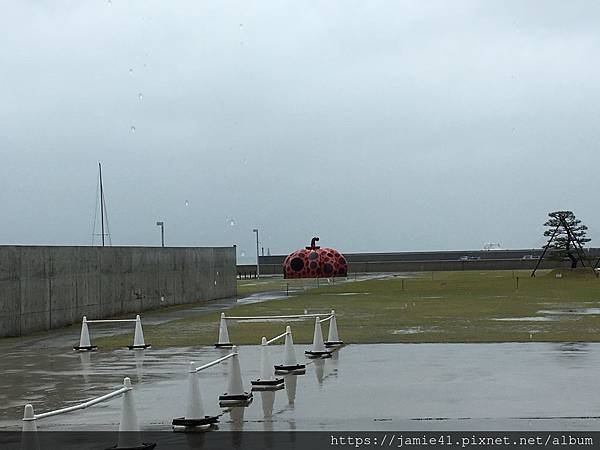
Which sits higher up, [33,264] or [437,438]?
[33,264]

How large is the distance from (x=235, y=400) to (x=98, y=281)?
2162cm

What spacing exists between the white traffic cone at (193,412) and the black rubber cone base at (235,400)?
4.58 ft

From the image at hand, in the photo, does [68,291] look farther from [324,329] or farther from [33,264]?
[324,329]

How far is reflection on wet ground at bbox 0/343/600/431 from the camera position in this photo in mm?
11922

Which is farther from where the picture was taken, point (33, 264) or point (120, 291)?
point (120, 291)

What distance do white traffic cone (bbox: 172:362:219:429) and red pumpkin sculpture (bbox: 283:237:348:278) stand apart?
62.7 metres

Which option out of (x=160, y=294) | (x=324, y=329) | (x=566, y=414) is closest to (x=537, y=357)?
(x=566, y=414)

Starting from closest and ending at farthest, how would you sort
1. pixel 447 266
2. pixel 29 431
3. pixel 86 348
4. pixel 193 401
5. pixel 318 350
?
pixel 29 431 → pixel 193 401 → pixel 318 350 → pixel 86 348 → pixel 447 266

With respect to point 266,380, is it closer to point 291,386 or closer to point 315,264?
point 291,386

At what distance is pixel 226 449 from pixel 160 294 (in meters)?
30.0

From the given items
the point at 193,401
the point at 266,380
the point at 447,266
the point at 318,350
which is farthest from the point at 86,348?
the point at 447,266

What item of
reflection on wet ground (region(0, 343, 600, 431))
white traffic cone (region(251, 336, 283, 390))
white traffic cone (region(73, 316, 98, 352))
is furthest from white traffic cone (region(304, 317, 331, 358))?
white traffic cone (region(73, 316, 98, 352))

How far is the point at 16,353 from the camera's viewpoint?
73.3 feet

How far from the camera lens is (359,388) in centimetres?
1461
